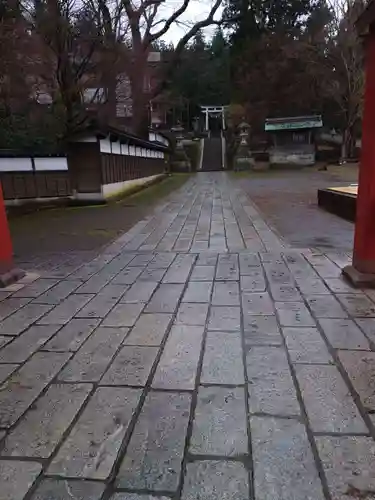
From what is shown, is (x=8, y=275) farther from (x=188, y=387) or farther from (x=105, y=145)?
(x=105, y=145)

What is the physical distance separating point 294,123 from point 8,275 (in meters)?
23.7

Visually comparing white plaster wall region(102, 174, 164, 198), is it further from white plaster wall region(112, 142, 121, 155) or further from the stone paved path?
the stone paved path

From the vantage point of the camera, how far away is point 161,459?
150 cm

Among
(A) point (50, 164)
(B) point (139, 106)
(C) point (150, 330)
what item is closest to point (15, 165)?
(A) point (50, 164)

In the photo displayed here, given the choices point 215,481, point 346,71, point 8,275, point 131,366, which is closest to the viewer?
point 215,481

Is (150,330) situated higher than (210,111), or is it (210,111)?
(210,111)

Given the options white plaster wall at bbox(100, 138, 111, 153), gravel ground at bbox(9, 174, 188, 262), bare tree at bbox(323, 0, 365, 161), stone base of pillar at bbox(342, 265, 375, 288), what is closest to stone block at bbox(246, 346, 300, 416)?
stone base of pillar at bbox(342, 265, 375, 288)

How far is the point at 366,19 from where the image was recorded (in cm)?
314

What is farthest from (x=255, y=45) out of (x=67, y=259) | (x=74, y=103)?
(x=67, y=259)

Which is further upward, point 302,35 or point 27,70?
point 302,35

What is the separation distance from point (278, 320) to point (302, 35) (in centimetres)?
2756

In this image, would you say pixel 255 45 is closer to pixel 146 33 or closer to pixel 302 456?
pixel 146 33

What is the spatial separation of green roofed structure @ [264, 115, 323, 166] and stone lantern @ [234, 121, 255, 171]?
1352 mm

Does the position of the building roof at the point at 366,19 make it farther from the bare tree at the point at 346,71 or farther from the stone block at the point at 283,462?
the bare tree at the point at 346,71
